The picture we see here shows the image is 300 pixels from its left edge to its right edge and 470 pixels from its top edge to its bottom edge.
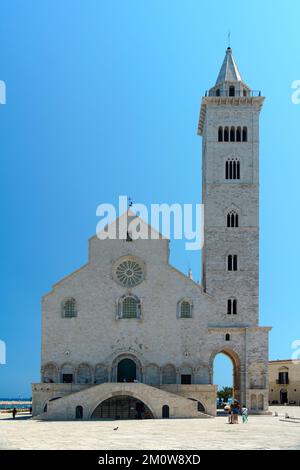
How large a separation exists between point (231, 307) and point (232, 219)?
715 cm

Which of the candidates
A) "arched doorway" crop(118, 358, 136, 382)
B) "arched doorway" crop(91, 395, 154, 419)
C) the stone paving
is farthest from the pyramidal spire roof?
the stone paving

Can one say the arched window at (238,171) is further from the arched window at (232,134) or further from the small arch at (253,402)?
the small arch at (253,402)

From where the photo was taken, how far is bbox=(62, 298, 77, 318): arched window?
61.3m

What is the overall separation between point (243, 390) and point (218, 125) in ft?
70.7

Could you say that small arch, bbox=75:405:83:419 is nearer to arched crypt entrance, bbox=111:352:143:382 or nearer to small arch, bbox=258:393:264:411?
arched crypt entrance, bbox=111:352:143:382

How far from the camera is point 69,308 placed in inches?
2420

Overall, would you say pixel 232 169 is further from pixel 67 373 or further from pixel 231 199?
pixel 67 373

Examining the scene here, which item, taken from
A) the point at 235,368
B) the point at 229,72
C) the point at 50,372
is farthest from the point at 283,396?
the point at 229,72

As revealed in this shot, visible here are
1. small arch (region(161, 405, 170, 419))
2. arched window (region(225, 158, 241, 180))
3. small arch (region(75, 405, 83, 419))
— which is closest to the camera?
small arch (region(75, 405, 83, 419))

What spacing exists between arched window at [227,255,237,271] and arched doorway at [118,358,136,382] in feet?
38.9

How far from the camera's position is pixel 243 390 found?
6359cm

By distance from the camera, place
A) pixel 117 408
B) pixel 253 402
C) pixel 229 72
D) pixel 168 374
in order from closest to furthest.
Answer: pixel 117 408 → pixel 168 374 → pixel 253 402 → pixel 229 72

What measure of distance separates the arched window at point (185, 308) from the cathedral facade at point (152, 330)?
0.24 ft
